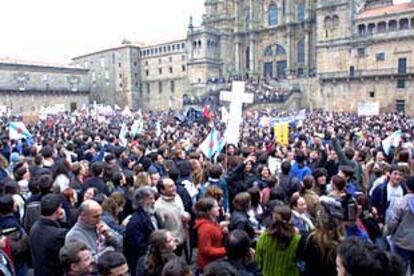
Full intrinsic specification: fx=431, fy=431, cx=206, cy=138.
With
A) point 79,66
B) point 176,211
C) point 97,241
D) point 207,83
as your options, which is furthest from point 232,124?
point 79,66

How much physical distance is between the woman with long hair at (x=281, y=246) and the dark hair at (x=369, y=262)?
1454 millimetres

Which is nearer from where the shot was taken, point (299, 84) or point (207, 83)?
point (299, 84)

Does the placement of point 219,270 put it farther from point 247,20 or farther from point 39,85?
point 39,85

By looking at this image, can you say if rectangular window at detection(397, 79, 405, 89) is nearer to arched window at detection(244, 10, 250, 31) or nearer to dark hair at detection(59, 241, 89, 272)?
arched window at detection(244, 10, 250, 31)

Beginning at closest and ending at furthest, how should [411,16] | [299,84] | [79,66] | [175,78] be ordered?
[411,16] < [299,84] < [175,78] < [79,66]

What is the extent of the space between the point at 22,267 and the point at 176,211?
194cm

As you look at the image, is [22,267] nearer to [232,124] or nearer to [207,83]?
[232,124]

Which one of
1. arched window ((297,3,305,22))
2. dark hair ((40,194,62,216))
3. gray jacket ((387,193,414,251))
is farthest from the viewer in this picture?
arched window ((297,3,305,22))

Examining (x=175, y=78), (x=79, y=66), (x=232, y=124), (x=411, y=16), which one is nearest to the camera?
(x=232, y=124)

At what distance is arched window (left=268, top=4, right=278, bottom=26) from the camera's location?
6093 cm

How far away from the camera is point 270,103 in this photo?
47.1 metres

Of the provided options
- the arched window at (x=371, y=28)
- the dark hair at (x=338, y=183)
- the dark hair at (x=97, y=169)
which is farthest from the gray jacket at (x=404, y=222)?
the arched window at (x=371, y=28)

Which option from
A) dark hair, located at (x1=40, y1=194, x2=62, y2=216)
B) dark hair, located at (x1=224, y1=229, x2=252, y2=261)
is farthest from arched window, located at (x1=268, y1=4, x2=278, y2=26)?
dark hair, located at (x1=224, y1=229, x2=252, y2=261)

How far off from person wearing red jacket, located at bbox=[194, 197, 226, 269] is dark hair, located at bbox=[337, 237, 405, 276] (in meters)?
2.11
